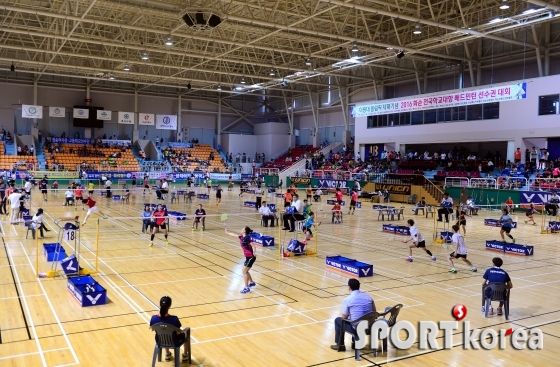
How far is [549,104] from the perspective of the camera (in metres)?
40.2

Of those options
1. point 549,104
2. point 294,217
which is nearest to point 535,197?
point 549,104

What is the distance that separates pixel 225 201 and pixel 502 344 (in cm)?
3347

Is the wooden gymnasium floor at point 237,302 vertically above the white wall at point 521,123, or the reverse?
the white wall at point 521,123

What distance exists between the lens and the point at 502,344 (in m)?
9.80

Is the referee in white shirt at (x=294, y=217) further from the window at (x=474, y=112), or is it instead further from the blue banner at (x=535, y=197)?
the window at (x=474, y=112)

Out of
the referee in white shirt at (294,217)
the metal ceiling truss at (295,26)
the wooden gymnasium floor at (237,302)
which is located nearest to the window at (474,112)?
the metal ceiling truss at (295,26)

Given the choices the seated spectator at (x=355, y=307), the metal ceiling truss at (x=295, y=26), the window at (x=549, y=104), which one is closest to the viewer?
the seated spectator at (x=355, y=307)

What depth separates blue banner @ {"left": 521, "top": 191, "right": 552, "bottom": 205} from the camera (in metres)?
35.4

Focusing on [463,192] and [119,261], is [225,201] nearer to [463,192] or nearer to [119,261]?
[463,192]

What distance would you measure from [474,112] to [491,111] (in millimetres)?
2008

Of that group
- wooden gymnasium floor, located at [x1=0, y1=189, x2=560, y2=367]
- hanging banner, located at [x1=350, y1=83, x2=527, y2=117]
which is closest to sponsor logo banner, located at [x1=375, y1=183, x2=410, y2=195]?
hanging banner, located at [x1=350, y1=83, x2=527, y2=117]
